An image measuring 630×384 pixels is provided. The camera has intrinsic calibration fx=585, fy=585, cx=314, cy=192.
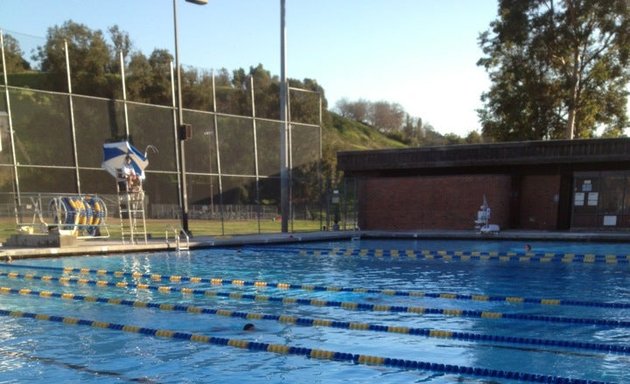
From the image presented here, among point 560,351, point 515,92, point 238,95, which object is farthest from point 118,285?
point 515,92

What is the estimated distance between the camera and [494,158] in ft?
91.2

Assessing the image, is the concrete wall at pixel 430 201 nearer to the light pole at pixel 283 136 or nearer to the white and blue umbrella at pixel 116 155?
the light pole at pixel 283 136

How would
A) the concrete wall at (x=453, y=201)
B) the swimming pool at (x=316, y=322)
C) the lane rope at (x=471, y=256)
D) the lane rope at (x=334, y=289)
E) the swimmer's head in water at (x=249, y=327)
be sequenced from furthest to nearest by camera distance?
the concrete wall at (x=453, y=201)
the lane rope at (x=471, y=256)
the lane rope at (x=334, y=289)
the swimmer's head in water at (x=249, y=327)
the swimming pool at (x=316, y=322)

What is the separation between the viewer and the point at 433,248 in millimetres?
21078

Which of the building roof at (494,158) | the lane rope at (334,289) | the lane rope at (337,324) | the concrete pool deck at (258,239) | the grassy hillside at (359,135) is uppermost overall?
the grassy hillside at (359,135)

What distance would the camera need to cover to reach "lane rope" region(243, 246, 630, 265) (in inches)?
621

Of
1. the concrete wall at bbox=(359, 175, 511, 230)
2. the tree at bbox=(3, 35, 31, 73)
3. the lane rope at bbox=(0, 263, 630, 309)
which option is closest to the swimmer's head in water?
the lane rope at bbox=(0, 263, 630, 309)

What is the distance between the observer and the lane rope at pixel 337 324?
6805 mm

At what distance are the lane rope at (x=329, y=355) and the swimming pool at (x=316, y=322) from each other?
15 mm

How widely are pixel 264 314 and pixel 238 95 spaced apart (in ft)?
78.5

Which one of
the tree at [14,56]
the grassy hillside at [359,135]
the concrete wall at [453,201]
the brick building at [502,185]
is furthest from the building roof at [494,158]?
the grassy hillside at [359,135]

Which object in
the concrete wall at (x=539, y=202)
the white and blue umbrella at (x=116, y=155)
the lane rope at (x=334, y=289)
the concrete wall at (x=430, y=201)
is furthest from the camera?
the concrete wall at (x=430, y=201)

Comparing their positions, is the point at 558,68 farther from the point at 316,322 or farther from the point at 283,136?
the point at 316,322

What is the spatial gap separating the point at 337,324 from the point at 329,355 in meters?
1.69
